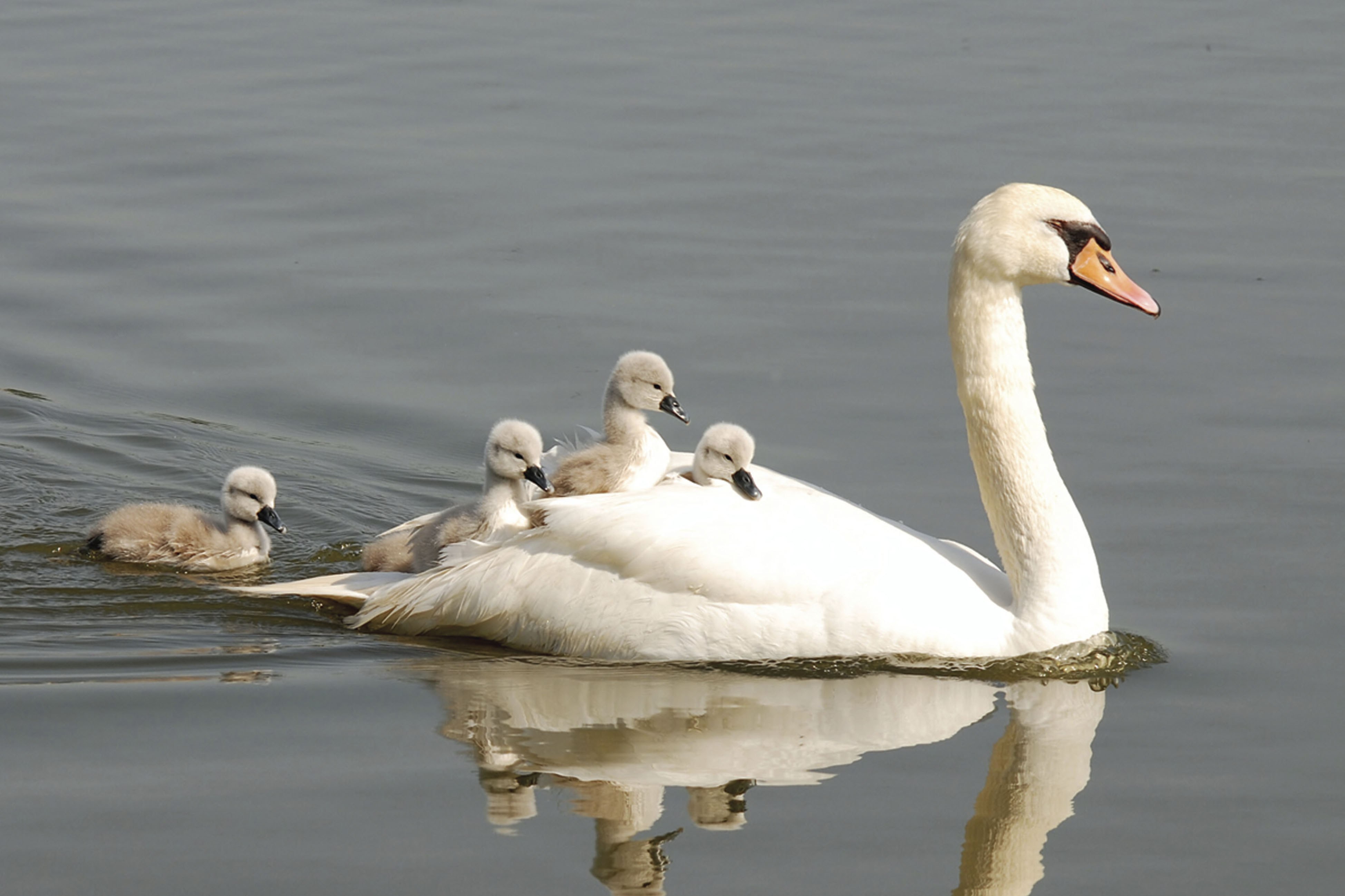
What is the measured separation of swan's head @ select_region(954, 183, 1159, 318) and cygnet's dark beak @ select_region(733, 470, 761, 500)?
1111 millimetres

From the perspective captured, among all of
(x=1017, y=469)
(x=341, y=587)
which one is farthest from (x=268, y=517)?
(x=1017, y=469)

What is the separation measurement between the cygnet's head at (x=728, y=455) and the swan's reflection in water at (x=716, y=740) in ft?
2.86

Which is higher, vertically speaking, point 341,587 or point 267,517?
point 267,517

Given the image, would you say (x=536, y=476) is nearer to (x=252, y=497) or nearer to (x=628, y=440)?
(x=628, y=440)

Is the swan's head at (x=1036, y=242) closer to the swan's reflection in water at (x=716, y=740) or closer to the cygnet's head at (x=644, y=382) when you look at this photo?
the swan's reflection in water at (x=716, y=740)

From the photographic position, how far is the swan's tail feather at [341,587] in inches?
299

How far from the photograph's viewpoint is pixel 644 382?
27.0ft

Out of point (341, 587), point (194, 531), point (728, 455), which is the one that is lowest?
point (341, 587)

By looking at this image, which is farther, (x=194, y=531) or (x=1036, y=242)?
(x=194, y=531)

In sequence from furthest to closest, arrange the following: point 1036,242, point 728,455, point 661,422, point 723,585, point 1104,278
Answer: point 661,422 < point 728,455 < point 1104,278 < point 1036,242 < point 723,585

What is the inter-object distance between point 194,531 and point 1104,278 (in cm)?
399

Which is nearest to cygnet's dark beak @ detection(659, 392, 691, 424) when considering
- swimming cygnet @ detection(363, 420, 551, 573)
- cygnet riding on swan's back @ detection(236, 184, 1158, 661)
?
swimming cygnet @ detection(363, 420, 551, 573)

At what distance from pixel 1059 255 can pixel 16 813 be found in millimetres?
4021

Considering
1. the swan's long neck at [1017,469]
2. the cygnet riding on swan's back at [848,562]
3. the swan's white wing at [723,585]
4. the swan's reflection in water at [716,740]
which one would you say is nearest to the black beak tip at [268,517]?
the cygnet riding on swan's back at [848,562]
